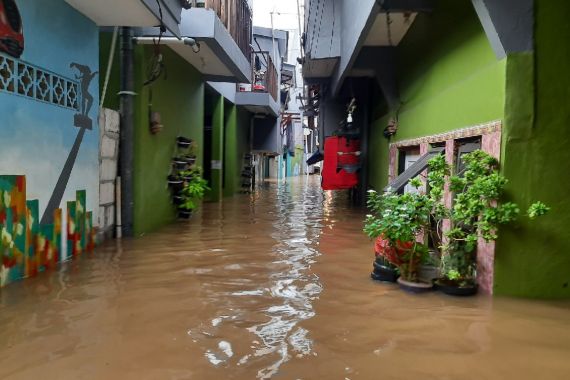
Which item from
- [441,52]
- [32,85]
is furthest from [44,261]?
[441,52]

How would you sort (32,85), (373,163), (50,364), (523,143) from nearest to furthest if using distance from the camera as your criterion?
(50,364)
(523,143)
(32,85)
(373,163)

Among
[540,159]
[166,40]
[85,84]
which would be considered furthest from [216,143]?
[540,159]

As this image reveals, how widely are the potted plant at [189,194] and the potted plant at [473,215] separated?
5.83m

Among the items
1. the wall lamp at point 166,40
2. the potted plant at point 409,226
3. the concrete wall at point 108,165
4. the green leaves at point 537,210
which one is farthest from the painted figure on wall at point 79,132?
the green leaves at point 537,210

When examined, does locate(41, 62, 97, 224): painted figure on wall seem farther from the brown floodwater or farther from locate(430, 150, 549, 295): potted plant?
locate(430, 150, 549, 295): potted plant

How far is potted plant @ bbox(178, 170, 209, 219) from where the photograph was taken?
370 inches

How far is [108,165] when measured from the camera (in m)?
7.00

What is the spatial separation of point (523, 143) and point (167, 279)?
3.89 meters

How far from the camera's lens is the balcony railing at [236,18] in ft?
27.0

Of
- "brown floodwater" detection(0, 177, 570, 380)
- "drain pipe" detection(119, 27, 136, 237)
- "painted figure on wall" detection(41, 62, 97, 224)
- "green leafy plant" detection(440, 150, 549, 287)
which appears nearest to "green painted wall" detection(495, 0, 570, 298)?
"green leafy plant" detection(440, 150, 549, 287)

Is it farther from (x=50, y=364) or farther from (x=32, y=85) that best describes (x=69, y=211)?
(x=50, y=364)

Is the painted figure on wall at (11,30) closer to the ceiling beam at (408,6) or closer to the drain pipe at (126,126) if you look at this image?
the drain pipe at (126,126)

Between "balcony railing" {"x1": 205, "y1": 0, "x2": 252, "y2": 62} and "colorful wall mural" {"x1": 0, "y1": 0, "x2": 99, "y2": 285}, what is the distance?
2.65 metres

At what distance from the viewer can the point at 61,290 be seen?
14.6 feet
